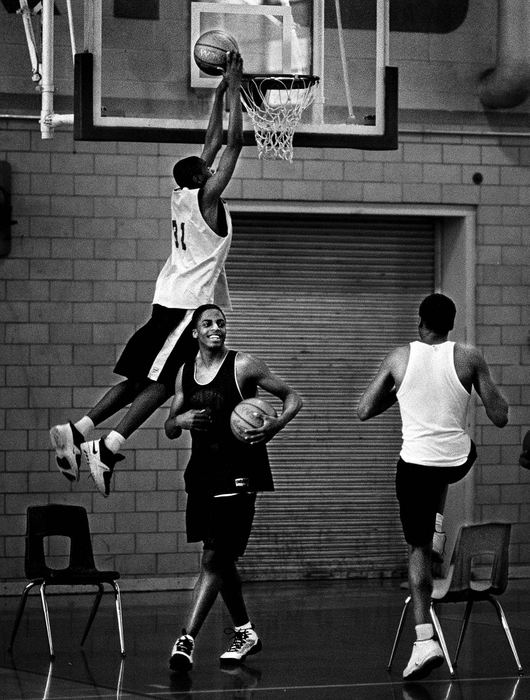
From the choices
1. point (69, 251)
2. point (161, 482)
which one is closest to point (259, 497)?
point (161, 482)

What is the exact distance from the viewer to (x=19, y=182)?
1220cm

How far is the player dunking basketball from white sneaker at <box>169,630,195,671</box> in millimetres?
1106

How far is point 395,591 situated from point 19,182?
493 cm

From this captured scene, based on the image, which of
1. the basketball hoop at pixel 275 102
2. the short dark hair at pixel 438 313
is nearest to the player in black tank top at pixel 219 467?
the short dark hair at pixel 438 313

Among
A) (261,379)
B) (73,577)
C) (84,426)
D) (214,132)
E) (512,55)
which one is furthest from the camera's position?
(512,55)

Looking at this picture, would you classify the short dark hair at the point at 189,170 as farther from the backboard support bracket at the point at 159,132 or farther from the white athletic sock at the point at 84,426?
the white athletic sock at the point at 84,426

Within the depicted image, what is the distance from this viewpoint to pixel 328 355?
13.1 meters

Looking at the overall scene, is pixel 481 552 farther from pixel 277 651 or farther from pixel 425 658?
pixel 277 651

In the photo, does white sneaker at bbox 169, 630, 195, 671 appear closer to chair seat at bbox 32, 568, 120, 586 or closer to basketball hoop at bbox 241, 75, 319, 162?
chair seat at bbox 32, 568, 120, 586

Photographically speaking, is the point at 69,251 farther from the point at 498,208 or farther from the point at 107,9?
the point at 498,208

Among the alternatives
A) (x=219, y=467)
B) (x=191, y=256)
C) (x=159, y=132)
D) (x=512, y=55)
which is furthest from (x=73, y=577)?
(x=512, y=55)

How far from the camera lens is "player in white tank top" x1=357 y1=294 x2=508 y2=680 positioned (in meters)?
8.03

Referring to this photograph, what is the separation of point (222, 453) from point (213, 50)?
2733 millimetres

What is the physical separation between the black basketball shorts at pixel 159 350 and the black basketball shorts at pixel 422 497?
1.78m
